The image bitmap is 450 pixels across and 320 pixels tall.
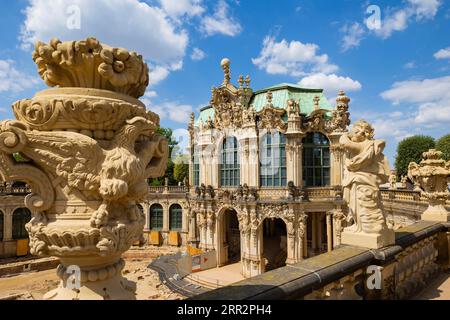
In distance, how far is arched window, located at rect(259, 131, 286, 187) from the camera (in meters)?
21.3

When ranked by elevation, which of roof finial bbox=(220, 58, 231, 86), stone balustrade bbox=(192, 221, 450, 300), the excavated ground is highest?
roof finial bbox=(220, 58, 231, 86)

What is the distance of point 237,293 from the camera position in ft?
Result: 10.3

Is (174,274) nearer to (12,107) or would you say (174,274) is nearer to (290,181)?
(290,181)

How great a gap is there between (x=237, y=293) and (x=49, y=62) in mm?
3118

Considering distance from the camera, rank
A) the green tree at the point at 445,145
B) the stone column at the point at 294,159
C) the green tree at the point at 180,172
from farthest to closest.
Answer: the green tree at the point at 180,172
the green tree at the point at 445,145
the stone column at the point at 294,159

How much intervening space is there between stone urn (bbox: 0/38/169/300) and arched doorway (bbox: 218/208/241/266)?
21.4 m

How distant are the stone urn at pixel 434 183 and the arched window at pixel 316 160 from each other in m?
12.5

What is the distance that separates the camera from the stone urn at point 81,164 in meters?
2.79

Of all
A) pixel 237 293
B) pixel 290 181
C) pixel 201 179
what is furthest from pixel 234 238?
pixel 237 293

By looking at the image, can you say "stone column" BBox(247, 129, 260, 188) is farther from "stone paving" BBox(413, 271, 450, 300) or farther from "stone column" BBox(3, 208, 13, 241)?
"stone column" BBox(3, 208, 13, 241)

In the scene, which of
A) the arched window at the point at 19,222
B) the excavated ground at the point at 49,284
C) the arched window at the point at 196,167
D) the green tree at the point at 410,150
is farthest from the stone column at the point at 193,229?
the green tree at the point at 410,150

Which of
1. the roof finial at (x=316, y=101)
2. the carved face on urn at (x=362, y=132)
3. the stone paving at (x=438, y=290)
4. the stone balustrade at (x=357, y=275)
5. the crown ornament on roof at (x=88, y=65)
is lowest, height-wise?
the stone paving at (x=438, y=290)

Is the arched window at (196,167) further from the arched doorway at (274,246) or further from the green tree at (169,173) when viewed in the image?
the green tree at (169,173)

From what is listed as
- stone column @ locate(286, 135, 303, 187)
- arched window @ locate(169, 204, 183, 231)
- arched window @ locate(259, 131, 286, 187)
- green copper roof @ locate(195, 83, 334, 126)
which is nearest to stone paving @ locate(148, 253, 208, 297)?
arched window @ locate(169, 204, 183, 231)
